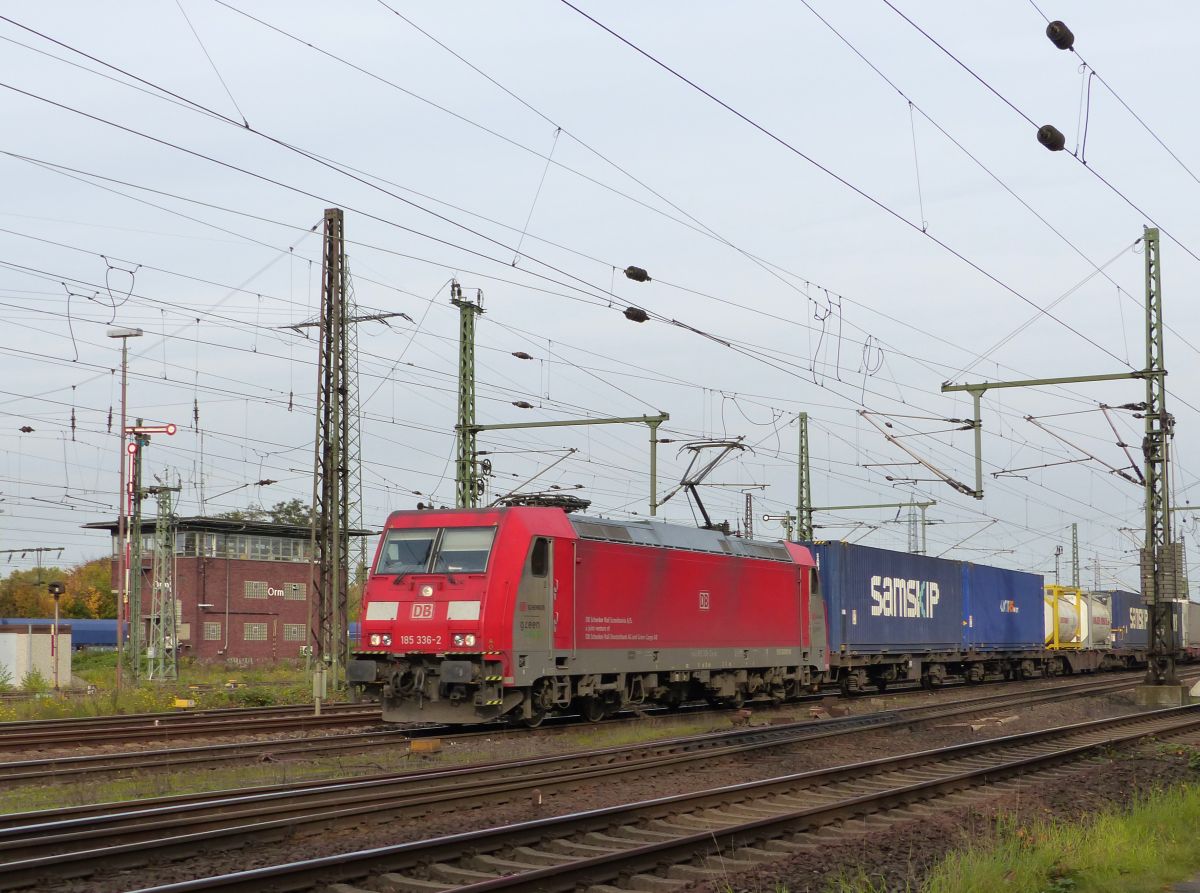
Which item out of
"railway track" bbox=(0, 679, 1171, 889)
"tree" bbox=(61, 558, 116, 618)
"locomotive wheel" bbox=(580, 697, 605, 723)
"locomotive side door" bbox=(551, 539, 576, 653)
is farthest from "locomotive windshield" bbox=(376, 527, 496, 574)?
"tree" bbox=(61, 558, 116, 618)

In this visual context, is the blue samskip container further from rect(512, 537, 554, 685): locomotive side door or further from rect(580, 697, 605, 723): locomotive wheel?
rect(512, 537, 554, 685): locomotive side door

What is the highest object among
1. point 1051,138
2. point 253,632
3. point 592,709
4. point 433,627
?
point 1051,138

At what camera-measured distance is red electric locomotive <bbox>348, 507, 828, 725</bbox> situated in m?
19.4

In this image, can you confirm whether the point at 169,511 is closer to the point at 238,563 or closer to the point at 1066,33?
the point at 238,563

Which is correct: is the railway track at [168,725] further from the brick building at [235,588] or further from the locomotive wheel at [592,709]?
the brick building at [235,588]

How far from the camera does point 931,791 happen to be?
14.2 m

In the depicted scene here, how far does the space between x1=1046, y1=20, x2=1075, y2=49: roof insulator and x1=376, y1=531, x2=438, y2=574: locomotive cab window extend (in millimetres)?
11660

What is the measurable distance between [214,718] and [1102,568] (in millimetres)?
84236

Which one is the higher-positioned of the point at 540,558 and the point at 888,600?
the point at 540,558

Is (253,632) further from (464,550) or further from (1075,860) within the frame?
(1075,860)

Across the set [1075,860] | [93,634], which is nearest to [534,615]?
[1075,860]

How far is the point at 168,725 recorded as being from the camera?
21.8 metres

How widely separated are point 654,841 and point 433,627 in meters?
9.21

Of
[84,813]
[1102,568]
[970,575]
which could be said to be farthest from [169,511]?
[1102,568]
